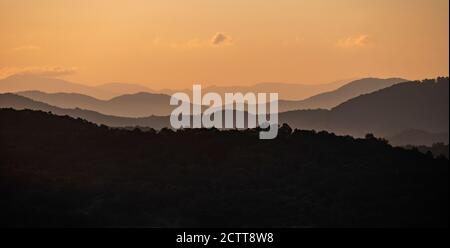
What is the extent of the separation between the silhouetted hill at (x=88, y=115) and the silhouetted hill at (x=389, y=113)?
843 inches

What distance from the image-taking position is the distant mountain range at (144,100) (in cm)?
13475

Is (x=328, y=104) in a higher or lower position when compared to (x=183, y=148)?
higher

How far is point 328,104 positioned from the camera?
141000 mm

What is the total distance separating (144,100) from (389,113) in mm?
47725

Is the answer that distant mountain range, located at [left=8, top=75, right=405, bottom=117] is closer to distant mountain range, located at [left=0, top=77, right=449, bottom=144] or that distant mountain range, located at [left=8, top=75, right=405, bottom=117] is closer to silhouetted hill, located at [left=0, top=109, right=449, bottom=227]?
distant mountain range, located at [left=0, top=77, right=449, bottom=144]

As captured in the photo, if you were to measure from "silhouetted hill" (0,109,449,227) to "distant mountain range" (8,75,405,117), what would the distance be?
49749 millimetres

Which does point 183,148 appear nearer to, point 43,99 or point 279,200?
point 279,200

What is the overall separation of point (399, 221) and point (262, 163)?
1734 centimetres

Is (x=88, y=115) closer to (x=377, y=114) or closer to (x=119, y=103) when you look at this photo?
(x=119, y=103)

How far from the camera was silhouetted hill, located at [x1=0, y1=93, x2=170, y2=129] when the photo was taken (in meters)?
120

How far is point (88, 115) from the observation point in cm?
12962

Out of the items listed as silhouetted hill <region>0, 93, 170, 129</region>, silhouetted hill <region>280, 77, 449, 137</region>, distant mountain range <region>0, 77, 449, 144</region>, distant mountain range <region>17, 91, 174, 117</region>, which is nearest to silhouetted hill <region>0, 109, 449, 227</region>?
distant mountain range <region>0, 77, 449, 144</region>
